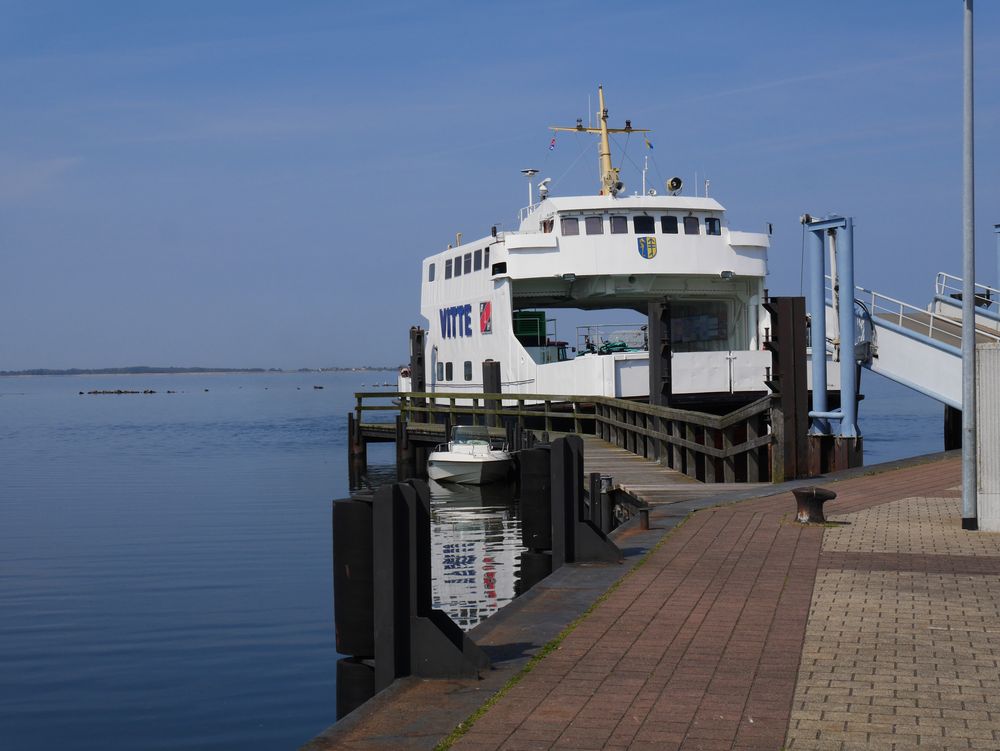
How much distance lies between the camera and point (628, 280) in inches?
1190

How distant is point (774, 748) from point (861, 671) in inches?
60.7

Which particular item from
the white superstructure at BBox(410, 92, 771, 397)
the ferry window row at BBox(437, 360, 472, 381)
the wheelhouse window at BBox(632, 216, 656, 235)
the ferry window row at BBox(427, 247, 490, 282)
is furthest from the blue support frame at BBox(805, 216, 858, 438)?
the ferry window row at BBox(437, 360, 472, 381)

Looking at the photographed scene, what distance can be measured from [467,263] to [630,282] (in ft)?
19.5

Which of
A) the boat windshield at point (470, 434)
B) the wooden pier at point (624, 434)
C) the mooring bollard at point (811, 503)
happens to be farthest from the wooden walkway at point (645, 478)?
the boat windshield at point (470, 434)

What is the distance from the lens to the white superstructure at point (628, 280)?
27141mm

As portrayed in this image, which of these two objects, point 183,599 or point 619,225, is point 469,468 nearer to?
point 619,225

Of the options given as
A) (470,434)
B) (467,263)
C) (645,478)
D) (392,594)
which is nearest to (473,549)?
(645,478)

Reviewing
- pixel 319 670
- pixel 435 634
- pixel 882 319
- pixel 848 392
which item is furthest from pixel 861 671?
pixel 882 319

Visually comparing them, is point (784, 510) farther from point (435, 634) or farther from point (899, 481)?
point (435, 634)

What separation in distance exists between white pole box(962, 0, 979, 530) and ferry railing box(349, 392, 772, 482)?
220 inches

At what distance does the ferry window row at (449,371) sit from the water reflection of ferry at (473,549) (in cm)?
630

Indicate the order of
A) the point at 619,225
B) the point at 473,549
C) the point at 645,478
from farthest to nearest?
1. the point at 619,225
2. the point at 645,478
3. the point at 473,549

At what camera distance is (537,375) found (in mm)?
30812

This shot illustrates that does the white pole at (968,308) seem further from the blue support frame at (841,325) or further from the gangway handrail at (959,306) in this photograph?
A: the gangway handrail at (959,306)
